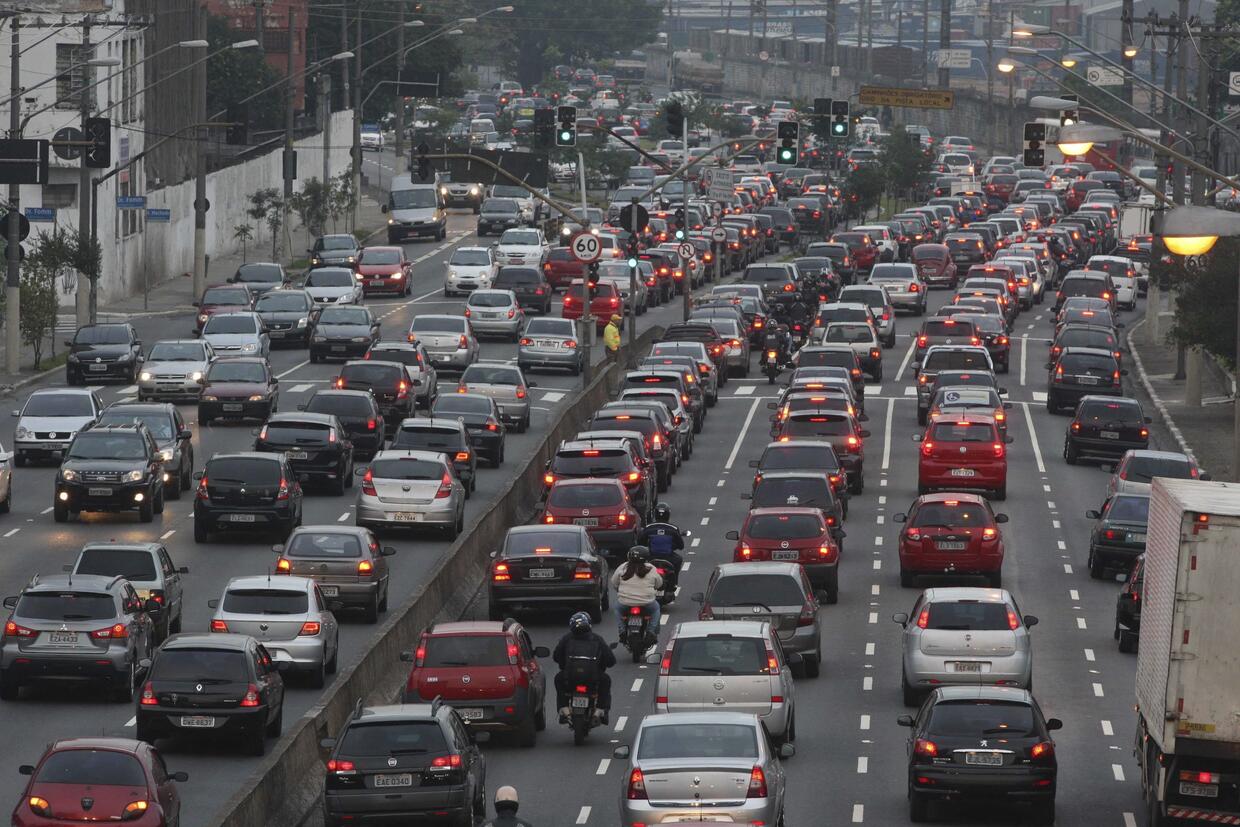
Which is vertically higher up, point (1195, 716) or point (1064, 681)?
point (1195, 716)

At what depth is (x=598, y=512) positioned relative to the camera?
39969mm

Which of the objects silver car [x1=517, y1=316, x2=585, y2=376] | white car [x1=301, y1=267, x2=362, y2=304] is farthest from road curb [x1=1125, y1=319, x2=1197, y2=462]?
white car [x1=301, y1=267, x2=362, y2=304]

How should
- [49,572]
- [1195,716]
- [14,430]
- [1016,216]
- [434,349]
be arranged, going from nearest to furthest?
[1195,716]
[49,572]
[14,430]
[434,349]
[1016,216]

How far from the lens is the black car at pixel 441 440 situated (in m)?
45.9

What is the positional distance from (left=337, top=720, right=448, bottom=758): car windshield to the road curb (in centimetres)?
2617

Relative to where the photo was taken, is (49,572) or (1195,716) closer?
(1195,716)

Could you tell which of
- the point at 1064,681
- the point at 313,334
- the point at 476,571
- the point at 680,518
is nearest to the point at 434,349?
the point at 313,334

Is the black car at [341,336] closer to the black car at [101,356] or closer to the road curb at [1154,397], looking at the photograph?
the black car at [101,356]

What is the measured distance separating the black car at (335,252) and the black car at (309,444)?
36.4m

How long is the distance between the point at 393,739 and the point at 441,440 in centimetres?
2265

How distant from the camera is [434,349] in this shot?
6291cm

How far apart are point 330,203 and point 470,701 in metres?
74.0

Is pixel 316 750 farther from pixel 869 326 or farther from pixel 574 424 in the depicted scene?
pixel 869 326

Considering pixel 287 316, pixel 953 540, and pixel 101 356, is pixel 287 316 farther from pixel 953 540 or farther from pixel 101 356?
pixel 953 540
